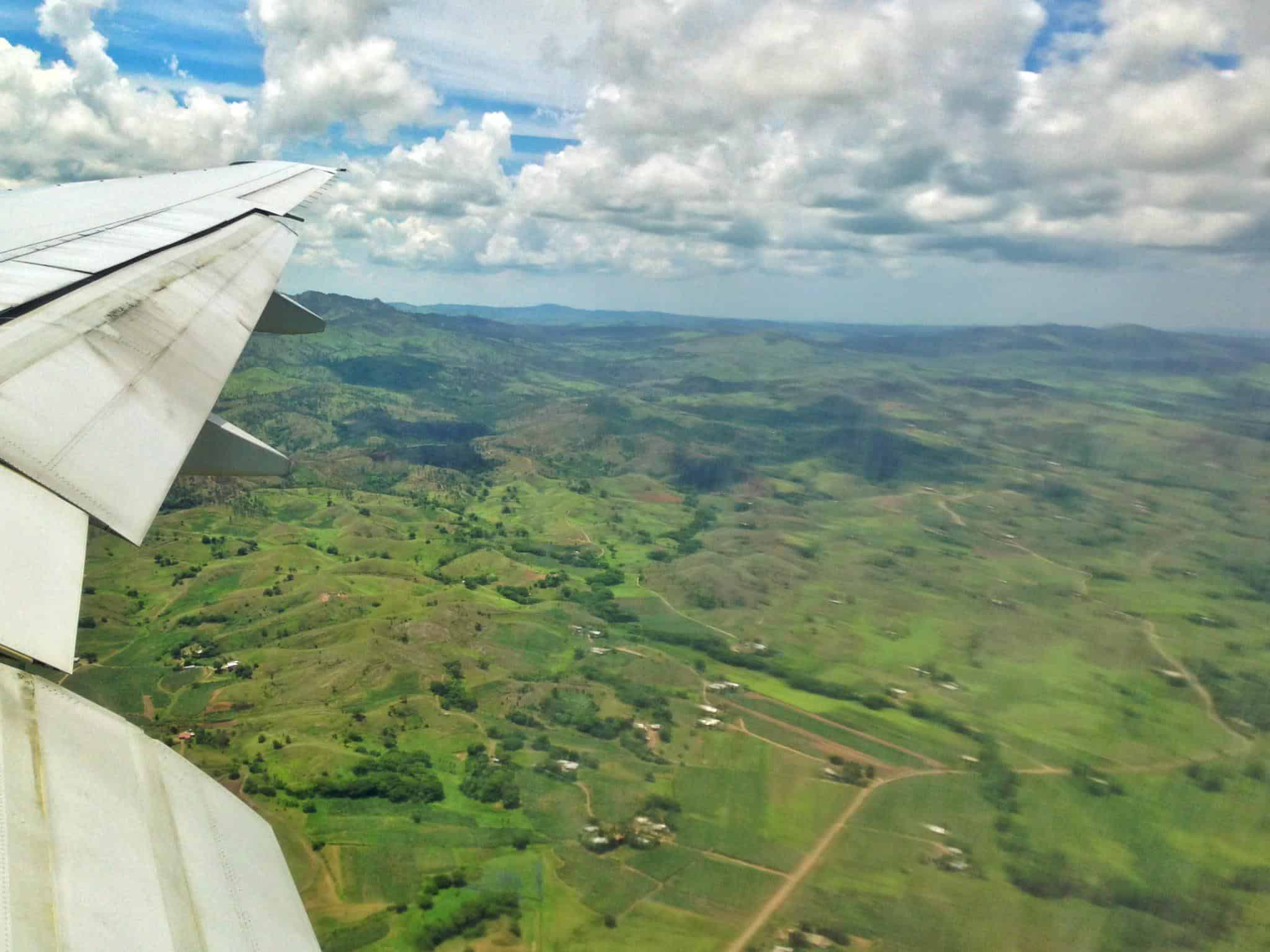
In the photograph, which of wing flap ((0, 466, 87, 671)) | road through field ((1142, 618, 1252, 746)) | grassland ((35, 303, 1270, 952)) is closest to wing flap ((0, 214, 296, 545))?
wing flap ((0, 466, 87, 671))

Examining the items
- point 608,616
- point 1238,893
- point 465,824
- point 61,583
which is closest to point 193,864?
point 61,583

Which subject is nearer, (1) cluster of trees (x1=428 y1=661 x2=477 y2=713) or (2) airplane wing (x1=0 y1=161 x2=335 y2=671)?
(2) airplane wing (x1=0 y1=161 x2=335 y2=671)

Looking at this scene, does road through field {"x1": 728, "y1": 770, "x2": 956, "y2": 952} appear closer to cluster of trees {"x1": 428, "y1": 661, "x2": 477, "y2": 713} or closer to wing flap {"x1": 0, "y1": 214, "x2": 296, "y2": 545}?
cluster of trees {"x1": 428, "y1": 661, "x2": 477, "y2": 713}

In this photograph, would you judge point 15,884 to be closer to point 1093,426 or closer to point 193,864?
point 193,864

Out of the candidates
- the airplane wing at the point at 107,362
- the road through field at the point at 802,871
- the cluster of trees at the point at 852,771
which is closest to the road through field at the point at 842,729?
the cluster of trees at the point at 852,771

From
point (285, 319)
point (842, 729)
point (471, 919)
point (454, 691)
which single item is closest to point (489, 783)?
point (471, 919)

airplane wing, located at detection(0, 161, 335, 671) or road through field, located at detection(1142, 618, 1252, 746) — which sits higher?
airplane wing, located at detection(0, 161, 335, 671)
